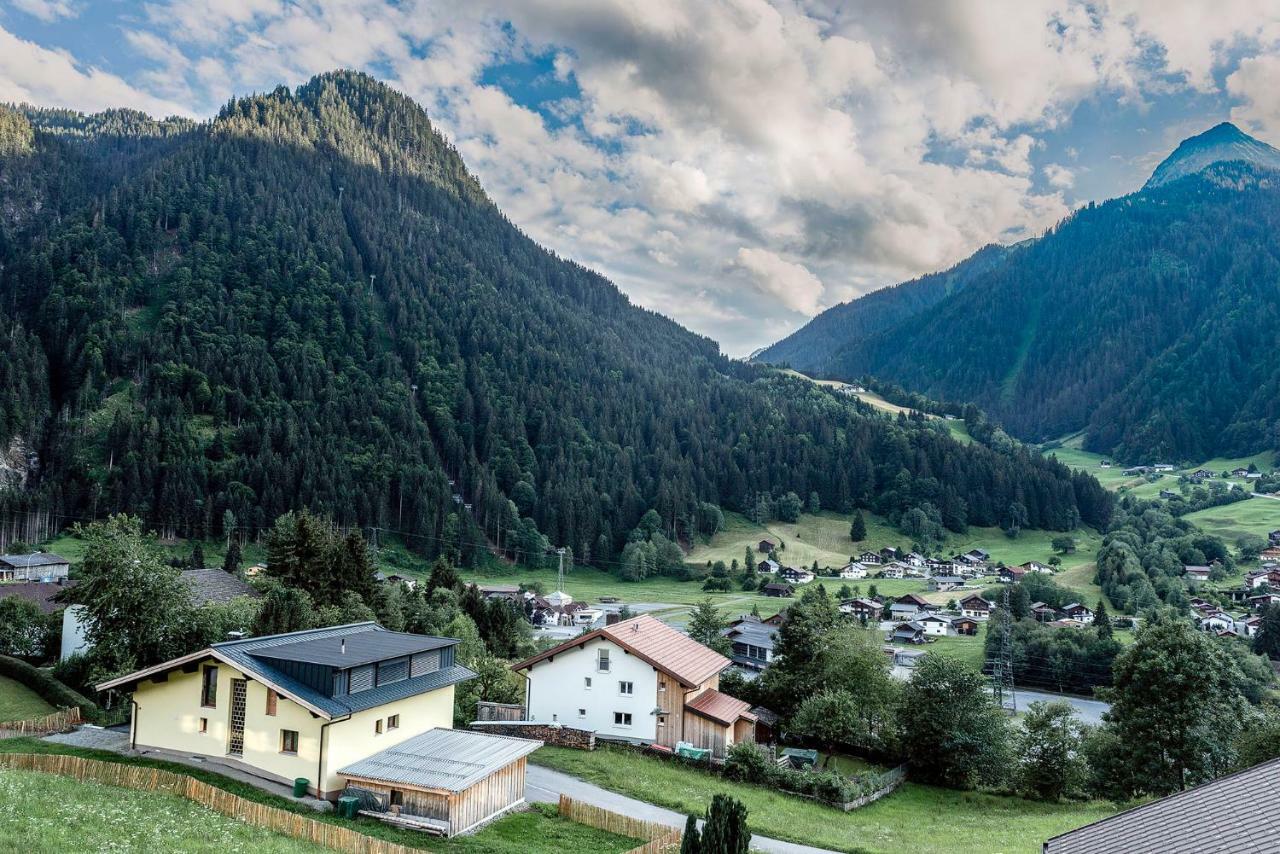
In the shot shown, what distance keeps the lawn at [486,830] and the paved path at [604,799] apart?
8.85 ft

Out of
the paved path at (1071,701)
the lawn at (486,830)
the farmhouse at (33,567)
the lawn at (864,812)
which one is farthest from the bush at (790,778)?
the farmhouse at (33,567)

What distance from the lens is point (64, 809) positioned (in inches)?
834

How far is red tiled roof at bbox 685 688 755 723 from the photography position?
42906mm

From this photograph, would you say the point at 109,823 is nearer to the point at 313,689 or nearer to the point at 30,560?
the point at 313,689

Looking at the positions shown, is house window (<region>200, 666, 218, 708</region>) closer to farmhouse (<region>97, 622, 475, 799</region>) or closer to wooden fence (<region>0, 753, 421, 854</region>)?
farmhouse (<region>97, 622, 475, 799</region>)

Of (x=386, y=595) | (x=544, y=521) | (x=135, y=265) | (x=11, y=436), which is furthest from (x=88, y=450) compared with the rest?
(x=386, y=595)

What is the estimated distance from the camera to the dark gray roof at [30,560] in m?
90.6

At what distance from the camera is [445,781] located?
27.8 meters

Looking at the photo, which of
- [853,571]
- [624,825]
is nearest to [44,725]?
[624,825]

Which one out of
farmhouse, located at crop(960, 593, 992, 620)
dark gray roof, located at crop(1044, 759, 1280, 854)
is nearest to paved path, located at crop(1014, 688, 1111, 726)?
farmhouse, located at crop(960, 593, 992, 620)

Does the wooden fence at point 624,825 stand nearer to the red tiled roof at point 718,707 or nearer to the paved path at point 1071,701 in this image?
the red tiled roof at point 718,707

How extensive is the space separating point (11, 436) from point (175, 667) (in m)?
140

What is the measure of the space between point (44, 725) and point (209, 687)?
33.5 ft

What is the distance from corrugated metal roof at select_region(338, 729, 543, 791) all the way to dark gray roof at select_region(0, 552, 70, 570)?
8377cm
